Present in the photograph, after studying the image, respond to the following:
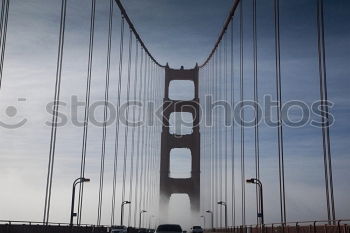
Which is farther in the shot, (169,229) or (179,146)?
(179,146)

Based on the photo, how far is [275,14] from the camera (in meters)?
27.3

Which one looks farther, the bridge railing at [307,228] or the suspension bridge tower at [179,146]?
the suspension bridge tower at [179,146]

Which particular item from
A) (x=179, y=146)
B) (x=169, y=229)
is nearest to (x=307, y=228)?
(x=169, y=229)

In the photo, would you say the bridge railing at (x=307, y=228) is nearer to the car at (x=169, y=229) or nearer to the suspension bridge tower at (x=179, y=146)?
the car at (x=169, y=229)

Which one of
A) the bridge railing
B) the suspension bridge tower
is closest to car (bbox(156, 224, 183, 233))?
the bridge railing

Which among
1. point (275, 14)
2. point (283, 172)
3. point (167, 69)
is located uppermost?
point (167, 69)

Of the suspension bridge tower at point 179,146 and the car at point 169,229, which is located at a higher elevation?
the suspension bridge tower at point 179,146

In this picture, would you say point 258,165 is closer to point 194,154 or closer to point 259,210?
point 259,210

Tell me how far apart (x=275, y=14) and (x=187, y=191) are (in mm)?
34070

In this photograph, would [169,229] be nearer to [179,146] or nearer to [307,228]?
[307,228]

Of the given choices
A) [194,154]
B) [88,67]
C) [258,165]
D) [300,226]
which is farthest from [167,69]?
[300,226]

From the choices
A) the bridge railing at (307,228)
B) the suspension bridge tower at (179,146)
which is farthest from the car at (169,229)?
the suspension bridge tower at (179,146)

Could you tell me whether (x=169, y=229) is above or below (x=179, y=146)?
below

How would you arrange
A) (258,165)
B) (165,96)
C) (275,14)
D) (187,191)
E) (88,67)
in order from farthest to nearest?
1. (165,96)
2. (187,191)
3. (88,67)
4. (258,165)
5. (275,14)
